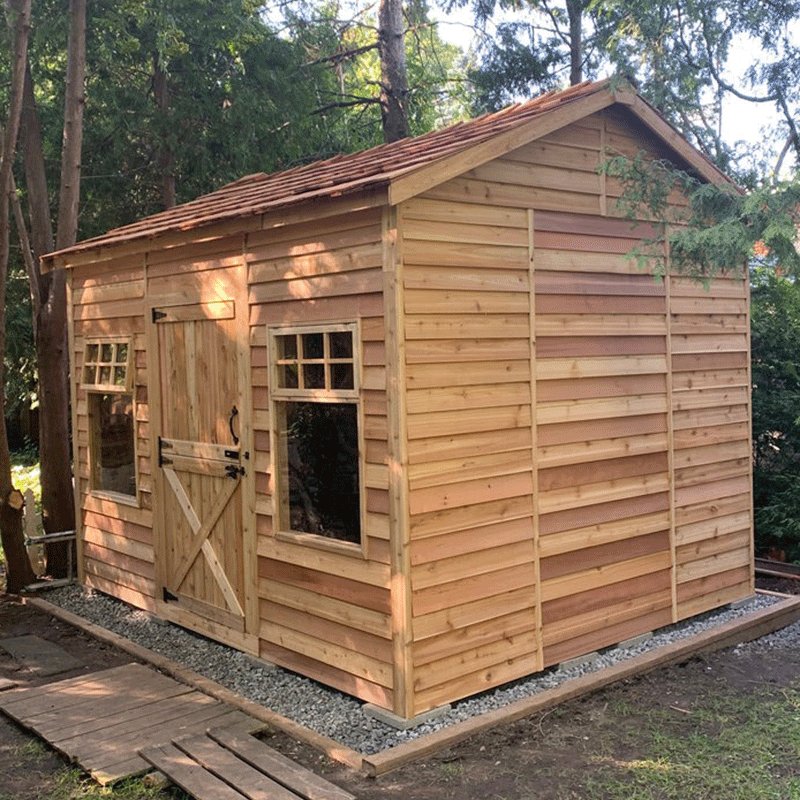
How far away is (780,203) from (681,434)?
2210mm

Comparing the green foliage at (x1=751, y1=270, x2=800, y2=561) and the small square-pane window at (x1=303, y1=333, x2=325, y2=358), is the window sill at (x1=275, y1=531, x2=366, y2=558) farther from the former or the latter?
the green foliage at (x1=751, y1=270, x2=800, y2=561)

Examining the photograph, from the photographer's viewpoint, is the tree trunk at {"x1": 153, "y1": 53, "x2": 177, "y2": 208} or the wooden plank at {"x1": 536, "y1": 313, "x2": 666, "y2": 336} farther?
the tree trunk at {"x1": 153, "y1": 53, "x2": 177, "y2": 208}

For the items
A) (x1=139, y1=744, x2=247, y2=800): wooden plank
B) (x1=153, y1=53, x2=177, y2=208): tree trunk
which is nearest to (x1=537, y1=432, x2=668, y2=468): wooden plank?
(x1=139, y1=744, x2=247, y2=800): wooden plank

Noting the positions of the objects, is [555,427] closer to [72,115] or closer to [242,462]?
[242,462]

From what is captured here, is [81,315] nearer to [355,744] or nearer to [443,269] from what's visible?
[443,269]

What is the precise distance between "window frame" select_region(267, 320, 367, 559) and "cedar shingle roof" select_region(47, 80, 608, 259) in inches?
30.6

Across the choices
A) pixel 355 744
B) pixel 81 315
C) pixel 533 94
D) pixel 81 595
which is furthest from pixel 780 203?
pixel 533 94

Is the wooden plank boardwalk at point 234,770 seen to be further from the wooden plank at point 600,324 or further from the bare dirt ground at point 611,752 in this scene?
the wooden plank at point 600,324

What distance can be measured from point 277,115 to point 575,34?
427cm

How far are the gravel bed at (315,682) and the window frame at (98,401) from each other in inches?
37.9

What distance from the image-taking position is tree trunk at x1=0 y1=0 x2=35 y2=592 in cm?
758

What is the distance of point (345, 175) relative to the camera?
5668 mm

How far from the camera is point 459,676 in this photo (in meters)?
5.30

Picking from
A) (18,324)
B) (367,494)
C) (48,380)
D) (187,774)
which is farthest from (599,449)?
(18,324)
